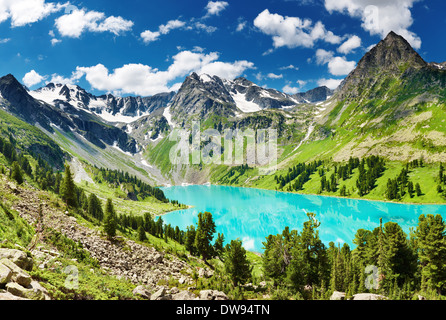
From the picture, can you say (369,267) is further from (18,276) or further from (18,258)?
(18,258)

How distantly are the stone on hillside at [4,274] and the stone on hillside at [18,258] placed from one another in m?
3.31

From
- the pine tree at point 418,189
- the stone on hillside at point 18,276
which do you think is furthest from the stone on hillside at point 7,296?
the pine tree at point 418,189

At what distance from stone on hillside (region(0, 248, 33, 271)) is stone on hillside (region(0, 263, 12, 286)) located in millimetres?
3313

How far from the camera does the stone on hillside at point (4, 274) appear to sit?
11.8 m

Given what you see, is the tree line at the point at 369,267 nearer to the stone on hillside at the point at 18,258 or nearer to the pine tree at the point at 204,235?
the pine tree at the point at 204,235

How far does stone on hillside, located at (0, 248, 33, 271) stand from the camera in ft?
50.1

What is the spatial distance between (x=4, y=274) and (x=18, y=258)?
4.38 meters

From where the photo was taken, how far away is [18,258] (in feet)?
51.1

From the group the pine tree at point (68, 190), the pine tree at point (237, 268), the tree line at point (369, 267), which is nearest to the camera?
the tree line at point (369, 267)

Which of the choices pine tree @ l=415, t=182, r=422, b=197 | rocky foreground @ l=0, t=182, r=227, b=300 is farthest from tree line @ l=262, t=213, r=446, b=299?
pine tree @ l=415, t=182, r=422, b=197
